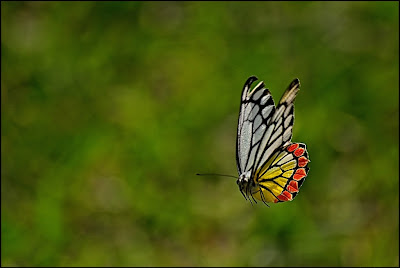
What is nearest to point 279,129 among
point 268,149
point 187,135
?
point 268,149

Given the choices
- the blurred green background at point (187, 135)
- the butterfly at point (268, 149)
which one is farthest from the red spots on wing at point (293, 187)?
the blurred green background at point (187, 135)

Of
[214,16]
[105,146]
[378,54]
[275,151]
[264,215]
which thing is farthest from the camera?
Answer: [214,16]

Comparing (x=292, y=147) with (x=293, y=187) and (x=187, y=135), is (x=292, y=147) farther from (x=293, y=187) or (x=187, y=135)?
(x=187, y=135)

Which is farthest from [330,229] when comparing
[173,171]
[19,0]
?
[19,0]

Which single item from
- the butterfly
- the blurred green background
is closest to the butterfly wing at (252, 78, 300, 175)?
the butterfly

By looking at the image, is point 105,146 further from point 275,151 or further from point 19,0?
point 275,151

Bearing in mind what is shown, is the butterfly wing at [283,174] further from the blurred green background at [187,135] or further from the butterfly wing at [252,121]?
the blurred green background at [187,135]
